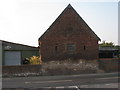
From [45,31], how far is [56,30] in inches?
59.5

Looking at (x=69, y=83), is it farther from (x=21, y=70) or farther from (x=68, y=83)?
(x=21, y=70)

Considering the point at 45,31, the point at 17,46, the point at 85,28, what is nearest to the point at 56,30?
the point at 45,31

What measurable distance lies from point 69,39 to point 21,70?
25.2 ft

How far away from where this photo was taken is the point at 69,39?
29.0 meters

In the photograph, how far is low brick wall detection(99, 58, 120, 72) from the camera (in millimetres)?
28347

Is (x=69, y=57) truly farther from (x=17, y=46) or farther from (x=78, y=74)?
(x=17, y=46)

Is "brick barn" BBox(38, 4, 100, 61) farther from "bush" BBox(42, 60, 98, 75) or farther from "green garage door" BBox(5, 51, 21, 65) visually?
"green garage door" BBox(5, 51, 21, 65)

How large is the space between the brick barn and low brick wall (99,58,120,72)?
1.32 m

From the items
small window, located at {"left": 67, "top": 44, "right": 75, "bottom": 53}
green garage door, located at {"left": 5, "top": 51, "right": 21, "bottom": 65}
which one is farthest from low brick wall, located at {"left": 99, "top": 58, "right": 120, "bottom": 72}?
green garage door, located at {"left": 5, "top": 51, "right": 21, "bottom": 65}

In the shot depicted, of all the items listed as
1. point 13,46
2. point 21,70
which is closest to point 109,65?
point 21,70

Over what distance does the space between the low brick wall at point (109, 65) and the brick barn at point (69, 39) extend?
1.32m

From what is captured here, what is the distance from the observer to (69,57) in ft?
94.2

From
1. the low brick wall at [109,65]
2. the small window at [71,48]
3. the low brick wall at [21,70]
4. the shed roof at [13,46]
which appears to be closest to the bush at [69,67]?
the low brick wall at [109,65]

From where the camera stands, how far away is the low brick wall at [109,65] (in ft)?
93.0
